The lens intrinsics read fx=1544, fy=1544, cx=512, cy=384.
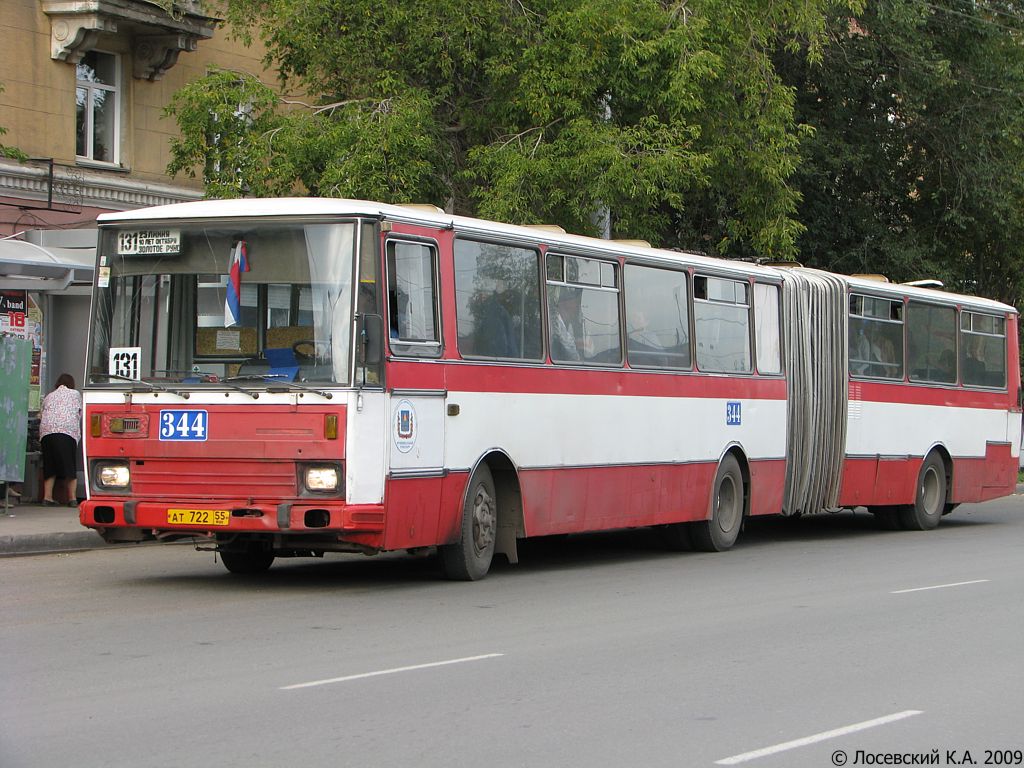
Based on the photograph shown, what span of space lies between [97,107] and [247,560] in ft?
43.1

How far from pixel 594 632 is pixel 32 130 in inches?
626

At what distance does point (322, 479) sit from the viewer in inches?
457

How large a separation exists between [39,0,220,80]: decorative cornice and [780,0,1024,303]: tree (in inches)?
426

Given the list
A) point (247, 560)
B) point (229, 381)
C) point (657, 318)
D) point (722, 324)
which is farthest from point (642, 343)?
point (229, 381)

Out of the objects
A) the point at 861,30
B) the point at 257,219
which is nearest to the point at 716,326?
the point at 257,219

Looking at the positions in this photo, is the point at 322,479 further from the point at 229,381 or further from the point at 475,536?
the point at 475,536

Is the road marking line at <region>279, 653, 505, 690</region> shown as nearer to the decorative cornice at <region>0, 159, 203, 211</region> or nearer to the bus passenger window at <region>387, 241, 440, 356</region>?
the bus passenger window at <region>387, 241, 440, 356</region>

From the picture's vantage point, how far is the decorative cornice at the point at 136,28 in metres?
23.3

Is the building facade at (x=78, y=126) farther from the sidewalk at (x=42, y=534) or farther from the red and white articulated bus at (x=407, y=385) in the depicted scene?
the red and white articulated bus at (x=407, y=385)

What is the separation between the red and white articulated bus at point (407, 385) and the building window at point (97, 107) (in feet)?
37.9

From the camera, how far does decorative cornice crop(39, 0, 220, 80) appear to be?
23266 millimetres

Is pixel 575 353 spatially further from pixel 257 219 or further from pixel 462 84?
pixel 462 84

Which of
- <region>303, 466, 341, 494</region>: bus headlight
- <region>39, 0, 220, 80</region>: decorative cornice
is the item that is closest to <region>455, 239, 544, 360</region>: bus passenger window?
<region>303, 466, 341, 494</region>: bus headlight

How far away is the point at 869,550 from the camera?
17.7 metres
